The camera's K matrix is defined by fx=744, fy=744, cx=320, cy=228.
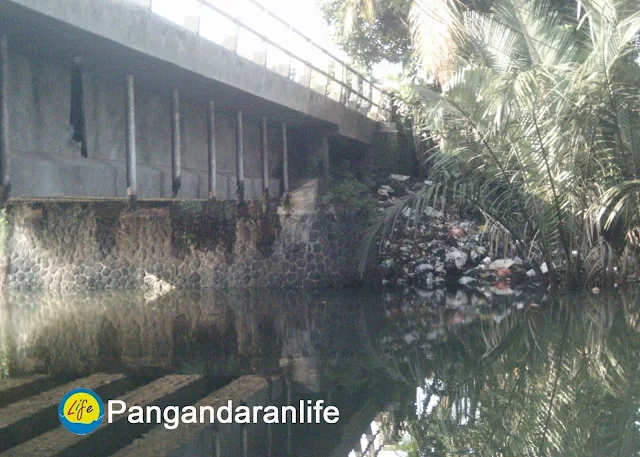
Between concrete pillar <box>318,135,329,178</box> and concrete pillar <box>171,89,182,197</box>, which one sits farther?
concrete pillar <box>318,135,329,178</box>

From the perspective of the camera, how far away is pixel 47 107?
891 centimetres

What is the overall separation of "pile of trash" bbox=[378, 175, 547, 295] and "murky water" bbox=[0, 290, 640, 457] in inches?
83.1

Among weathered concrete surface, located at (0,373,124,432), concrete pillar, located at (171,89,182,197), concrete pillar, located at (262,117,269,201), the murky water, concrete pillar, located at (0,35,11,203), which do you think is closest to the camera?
the murky water

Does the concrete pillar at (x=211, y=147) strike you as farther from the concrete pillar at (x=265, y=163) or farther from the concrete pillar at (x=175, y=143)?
the concrete pillar at (x=265, y=163)

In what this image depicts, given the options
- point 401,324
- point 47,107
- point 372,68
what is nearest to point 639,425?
point 401,324

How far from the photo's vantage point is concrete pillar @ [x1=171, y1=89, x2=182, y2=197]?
37.1ft

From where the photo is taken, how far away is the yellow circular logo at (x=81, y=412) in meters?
4.83

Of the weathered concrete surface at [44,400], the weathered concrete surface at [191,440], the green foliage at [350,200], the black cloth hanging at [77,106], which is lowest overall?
the weathered concrete surface at [191,440]

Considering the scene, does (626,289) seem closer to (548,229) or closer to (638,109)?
(548,229)

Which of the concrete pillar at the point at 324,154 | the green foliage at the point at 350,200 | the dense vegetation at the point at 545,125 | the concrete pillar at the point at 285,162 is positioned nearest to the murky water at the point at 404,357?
the dense vegetation at the point at 545,125

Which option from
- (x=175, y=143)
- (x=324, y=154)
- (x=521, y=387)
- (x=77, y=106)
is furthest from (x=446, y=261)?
(x=521, y=387)

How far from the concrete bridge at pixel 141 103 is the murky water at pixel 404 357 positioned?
2.06 meters

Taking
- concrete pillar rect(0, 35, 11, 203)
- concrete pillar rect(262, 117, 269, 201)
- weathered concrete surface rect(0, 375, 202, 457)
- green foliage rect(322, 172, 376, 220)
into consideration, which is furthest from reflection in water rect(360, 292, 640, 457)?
green foliage rect(322, 172, 376, 220)

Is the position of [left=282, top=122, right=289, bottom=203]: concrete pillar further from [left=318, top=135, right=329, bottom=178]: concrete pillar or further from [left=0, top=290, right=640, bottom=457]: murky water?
[left=0, top=290, right=640, bottom=457]: murky water
